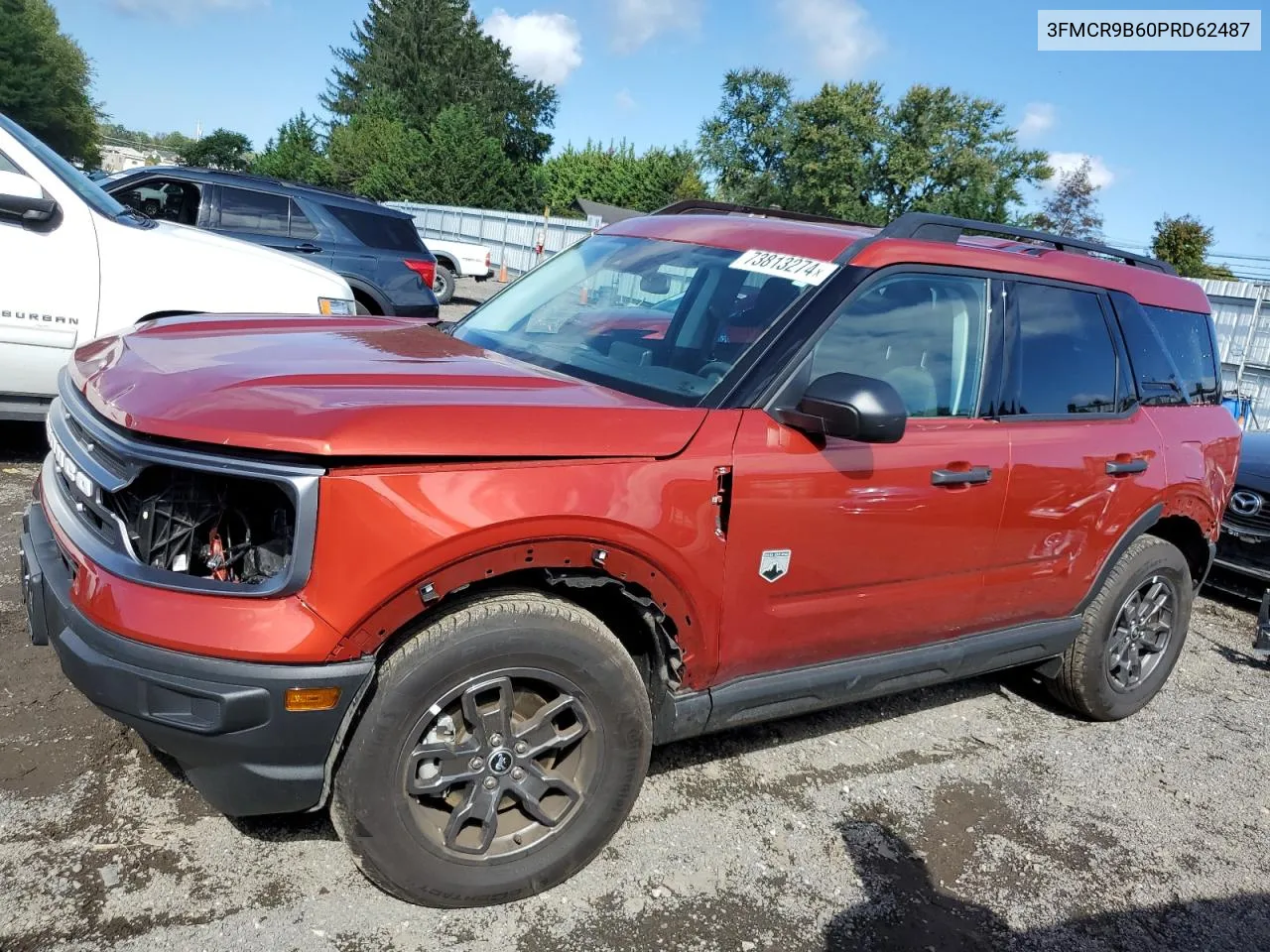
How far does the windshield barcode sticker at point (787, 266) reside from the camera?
3086 mm

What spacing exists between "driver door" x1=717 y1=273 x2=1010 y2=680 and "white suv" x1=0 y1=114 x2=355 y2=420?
158 inches

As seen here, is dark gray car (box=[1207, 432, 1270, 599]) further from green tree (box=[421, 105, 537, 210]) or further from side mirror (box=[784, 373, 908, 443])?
green tree (box=[421, 105, 537, 210])

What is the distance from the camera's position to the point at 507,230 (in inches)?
1104

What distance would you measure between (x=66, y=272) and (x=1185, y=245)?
36.3m

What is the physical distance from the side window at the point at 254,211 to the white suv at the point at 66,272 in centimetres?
404

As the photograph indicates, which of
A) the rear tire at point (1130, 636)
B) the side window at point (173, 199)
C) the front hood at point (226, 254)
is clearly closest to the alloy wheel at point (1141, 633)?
the rear tire at point (1130, 636)

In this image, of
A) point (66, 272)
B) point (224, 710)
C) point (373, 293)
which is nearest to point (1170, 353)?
point (224, 710)

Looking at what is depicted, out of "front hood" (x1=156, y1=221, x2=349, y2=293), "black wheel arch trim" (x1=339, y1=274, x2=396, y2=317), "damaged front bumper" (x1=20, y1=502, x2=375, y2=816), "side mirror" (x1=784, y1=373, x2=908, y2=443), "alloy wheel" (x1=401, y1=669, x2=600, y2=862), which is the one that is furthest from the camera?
"black wheel arch trim" (x1=339, y1=274, x2=396, y2=317)

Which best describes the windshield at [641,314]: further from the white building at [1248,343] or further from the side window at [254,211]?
the white building at [1248,343]

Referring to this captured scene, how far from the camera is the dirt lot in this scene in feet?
8.18

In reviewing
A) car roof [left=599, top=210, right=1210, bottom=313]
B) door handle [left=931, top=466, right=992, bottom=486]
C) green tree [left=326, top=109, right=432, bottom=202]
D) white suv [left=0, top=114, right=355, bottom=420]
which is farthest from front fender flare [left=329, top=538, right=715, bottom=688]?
green tree [left=326, top=109, right=432, bottom=202]

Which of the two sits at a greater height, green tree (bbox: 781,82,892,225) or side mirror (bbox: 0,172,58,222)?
green tree (bbox: 781,82,892,225)

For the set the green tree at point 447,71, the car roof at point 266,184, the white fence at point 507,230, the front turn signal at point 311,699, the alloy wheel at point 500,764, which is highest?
the green tree at point 447,71

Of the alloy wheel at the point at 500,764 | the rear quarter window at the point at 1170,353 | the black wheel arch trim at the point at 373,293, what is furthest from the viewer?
the black wheel arch trim at the point at 373,293
